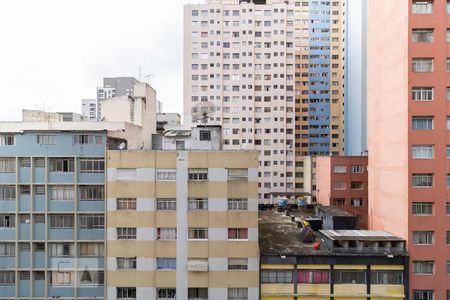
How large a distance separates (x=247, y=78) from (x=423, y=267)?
63.7 metres

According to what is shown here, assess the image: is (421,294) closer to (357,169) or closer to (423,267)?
(423,267)

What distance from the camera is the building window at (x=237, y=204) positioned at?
30.1m

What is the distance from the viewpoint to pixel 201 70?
3361 inches

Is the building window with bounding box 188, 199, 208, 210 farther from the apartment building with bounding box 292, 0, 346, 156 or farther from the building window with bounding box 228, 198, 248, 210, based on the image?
the apartment building with bounding box 292, 0, 346, 156

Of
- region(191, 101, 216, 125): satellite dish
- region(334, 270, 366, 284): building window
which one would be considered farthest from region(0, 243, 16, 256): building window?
region(334, 270, 366, 284): building window

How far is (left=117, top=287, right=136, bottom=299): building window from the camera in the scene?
2995cm

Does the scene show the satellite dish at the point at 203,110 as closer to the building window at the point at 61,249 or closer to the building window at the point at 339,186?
the building window at the point at 61,249

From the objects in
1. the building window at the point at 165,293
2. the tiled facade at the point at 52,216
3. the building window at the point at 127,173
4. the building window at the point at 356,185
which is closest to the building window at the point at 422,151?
the building window at the point at 165,293

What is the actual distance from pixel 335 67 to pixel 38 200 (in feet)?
306

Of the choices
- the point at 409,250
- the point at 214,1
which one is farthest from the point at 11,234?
the point at 214,1

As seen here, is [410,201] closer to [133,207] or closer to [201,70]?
[133,207]

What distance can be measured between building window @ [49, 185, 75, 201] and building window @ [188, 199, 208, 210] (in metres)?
10.4

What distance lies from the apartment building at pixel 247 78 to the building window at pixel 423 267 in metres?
54.1

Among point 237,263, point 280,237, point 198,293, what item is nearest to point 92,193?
point 198,293
